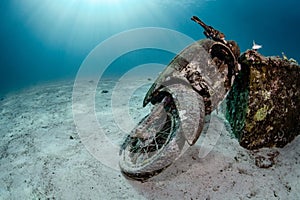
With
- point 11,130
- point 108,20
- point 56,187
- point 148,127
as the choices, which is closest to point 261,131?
point 148,127

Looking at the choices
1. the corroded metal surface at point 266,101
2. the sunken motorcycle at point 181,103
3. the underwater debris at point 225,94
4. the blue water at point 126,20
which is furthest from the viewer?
Result: the blue water at point 126,20

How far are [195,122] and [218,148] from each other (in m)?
1.18

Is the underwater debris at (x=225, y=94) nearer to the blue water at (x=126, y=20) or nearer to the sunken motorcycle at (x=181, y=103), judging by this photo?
the sunken motorcycle at (x=181, y=103)

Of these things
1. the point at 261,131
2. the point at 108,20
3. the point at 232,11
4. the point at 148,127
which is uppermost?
the point at 232,11

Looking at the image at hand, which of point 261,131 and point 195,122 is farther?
point 261,131

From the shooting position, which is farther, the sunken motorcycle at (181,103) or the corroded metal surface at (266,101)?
the corroded metal surface at (266,101)

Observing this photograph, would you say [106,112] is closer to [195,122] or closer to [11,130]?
[11,130]

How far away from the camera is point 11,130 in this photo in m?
5.08

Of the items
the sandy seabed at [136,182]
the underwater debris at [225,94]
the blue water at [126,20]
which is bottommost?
the sandy seabed at [136,182]

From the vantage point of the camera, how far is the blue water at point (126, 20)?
4428cm

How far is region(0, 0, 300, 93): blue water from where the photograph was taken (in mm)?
44281

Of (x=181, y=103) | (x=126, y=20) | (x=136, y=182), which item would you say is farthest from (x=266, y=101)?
(x=126, y=20)

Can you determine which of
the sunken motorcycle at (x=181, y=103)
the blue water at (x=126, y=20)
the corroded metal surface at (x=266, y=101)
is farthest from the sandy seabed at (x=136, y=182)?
the blue water at (x=126, y=20)

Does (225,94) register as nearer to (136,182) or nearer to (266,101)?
(266,101)
